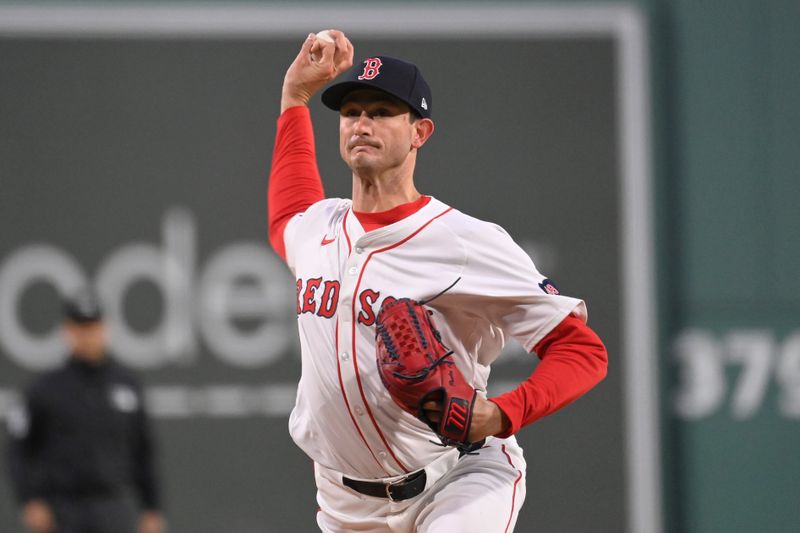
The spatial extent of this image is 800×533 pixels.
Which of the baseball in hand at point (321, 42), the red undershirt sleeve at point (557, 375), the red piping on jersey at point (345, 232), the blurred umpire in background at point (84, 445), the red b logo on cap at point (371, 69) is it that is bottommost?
the blurred umpire in background at point (84, 445)

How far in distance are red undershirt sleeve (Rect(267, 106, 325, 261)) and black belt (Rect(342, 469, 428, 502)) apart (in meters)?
0.71

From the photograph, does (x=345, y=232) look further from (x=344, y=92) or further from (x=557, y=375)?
(x=557, y=375)

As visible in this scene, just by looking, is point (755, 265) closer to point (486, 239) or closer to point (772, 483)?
point (772, 483)

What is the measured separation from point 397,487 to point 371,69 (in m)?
1.02

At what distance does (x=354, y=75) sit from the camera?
2668 millimetres

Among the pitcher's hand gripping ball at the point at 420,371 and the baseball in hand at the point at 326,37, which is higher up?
the baseball in hand at the point at 326,37

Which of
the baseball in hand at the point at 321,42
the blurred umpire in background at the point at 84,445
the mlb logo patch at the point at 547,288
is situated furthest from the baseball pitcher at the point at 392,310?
the blurred umpire in background at the point at 84,445

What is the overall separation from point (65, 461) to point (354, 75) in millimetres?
3200

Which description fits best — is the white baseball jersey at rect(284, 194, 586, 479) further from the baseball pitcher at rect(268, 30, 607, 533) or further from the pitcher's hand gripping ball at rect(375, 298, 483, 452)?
the pitcher's hand gripping ball at rect(375, 298, 483, 452)

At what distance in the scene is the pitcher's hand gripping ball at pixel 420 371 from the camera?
2.27 metres

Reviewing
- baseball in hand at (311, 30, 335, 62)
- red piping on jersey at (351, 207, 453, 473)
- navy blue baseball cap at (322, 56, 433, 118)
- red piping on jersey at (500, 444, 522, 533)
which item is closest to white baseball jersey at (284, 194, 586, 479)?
red piping on jersey at (351, 207, 453, 473)

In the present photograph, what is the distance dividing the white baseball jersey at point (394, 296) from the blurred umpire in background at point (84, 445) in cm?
273

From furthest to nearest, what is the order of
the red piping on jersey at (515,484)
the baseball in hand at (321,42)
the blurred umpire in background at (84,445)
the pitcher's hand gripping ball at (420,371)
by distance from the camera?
the blurred umpire in background at (84,445) → the baseball in hand at (321,42) → the red piping on jersey at (515,484) → the pitcher's hand gripping ball at (420,371)

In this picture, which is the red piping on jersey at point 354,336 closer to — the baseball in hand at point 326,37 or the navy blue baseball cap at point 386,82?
the navy blue baseball cap at point 386,82
